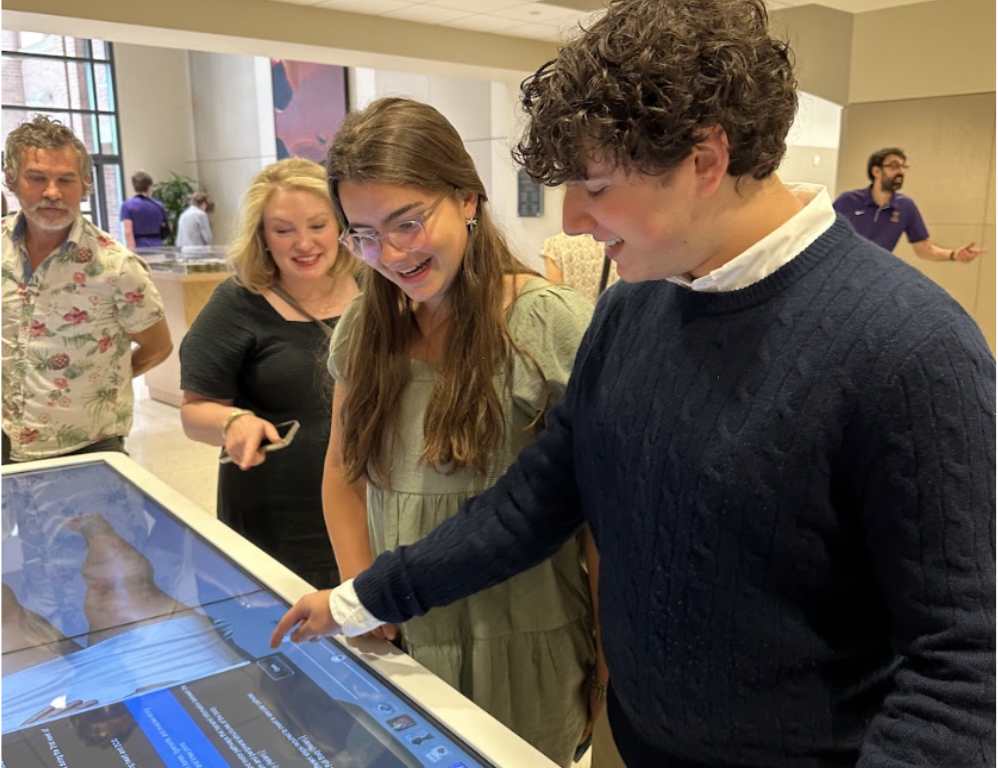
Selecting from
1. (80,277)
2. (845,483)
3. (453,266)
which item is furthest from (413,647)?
(80,277)

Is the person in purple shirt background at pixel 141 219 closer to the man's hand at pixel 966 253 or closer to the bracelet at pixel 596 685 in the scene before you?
the man's hand at pixel 966 253

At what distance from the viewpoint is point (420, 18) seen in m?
6.96

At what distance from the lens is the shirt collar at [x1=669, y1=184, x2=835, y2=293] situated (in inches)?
31.7

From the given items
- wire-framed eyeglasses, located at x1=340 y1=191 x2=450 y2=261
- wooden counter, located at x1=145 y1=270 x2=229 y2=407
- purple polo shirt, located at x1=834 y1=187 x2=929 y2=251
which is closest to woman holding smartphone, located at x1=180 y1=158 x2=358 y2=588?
wire-framed eyeglasses, located at x1=340 y1=191 x2=450 y2=261

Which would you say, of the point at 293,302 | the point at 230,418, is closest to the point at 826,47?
the point at 293,302

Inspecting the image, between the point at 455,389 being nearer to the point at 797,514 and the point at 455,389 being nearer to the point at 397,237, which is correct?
the point at 397,237

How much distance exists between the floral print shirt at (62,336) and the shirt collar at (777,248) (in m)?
2.07

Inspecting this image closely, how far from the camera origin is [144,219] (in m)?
9.70

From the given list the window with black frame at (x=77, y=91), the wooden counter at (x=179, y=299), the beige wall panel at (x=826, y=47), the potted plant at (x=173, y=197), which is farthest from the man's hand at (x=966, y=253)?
the window with black frame at (x=77, y=91)

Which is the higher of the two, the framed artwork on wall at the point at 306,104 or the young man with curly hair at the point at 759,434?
the framed artwork on wall at the point at 306,104

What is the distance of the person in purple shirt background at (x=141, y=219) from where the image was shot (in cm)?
962

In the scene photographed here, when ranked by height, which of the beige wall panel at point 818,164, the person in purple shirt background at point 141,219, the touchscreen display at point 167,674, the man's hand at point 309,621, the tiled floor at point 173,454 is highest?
the beige wall panel at point 818,164

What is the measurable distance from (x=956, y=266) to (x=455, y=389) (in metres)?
6.12

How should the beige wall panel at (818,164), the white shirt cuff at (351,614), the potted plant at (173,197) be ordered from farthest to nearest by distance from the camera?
the potted plant at (173,197)
the beige wall panel at (818,164)
the white shirt cuff at (351,614)
